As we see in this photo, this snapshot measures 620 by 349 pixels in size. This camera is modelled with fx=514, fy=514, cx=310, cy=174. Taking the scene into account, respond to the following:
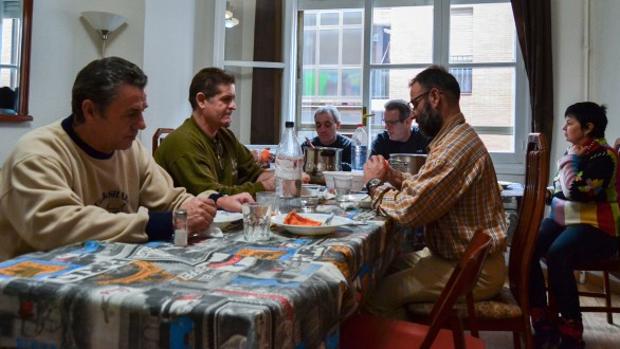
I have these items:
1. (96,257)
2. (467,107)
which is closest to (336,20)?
(467,107)

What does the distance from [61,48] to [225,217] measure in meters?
2.93

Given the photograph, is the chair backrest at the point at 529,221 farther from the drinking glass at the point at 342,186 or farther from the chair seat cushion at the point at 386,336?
the drinking glass at the point at 342,186

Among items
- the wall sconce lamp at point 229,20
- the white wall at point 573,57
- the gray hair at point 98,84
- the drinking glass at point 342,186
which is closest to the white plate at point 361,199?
the drinking glass at point 342,186

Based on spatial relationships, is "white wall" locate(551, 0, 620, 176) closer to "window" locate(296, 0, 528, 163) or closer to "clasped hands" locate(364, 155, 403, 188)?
"window" locate(296, 0, 528, 163)

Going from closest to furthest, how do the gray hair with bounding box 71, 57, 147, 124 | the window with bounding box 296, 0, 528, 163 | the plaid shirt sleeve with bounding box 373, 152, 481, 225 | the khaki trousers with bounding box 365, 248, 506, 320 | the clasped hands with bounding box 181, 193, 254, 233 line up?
1. the clasped hands with bounding box 181, 193, 254, 233
2. the gray hair with bounding box 71, 57, 147, 124
3. the plaid shirt sleeve with bounding box 373, 152, 481, 225
4. the khaki trousers with bounding box 365, 248, 506, 320
5. the window with bounding box 296, 0, 528, 163

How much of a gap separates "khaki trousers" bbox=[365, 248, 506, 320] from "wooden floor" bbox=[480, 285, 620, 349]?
99 centimetres

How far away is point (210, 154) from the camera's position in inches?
78.4

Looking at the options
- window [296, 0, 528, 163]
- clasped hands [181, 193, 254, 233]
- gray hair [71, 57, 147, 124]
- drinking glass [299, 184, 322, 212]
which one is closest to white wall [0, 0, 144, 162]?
window [296, 0, 528, 163]

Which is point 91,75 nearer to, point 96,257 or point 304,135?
point 96,257

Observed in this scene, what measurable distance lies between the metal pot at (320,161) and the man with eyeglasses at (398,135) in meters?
1.09

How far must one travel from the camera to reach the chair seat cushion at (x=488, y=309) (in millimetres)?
1558

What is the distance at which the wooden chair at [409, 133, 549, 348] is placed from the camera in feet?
5.12

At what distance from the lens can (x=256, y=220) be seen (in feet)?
3.95

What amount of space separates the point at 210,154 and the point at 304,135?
2.67m
